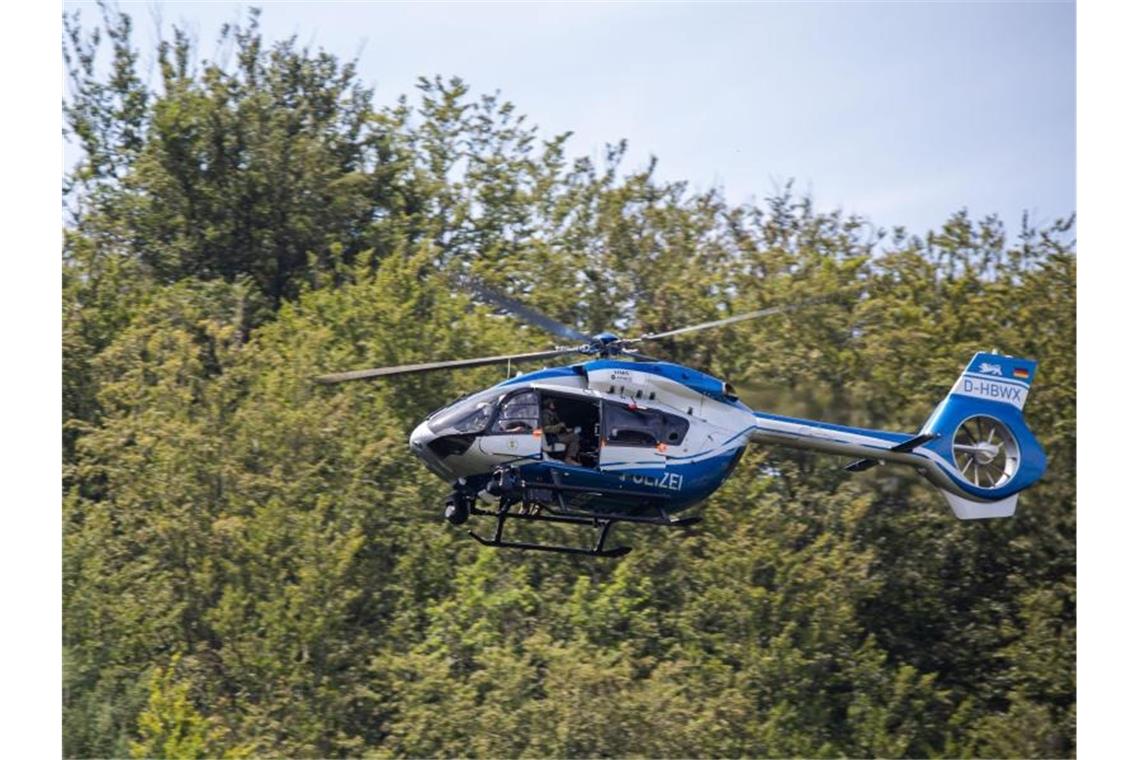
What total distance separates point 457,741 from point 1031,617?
9.80 meters

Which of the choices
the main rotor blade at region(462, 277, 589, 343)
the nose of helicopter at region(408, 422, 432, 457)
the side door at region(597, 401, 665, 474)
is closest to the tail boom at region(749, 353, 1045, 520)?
the side door at region(597, 401, 665, 474)

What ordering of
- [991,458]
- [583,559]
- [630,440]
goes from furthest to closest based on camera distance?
1. [583,559]
2. [991,458]
3. [630,440]

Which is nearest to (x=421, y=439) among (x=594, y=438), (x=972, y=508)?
(x=594, y=438)

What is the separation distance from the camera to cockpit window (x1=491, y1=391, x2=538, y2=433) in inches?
591

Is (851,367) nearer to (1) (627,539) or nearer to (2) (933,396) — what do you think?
(2) (933,396)

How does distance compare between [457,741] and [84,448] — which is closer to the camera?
[457,741]

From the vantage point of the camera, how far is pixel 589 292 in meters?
33.3

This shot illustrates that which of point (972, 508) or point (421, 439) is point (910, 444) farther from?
point (421, 439)

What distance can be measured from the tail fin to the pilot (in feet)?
13.6

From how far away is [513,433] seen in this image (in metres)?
15.0

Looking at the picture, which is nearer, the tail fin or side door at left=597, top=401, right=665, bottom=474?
side door at left=597, top=401, right=665, bottom=474

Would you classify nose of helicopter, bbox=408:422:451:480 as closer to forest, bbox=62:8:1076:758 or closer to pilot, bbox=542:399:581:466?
pilot, bbox=542:399:581:466

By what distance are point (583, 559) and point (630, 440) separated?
14.6 metres

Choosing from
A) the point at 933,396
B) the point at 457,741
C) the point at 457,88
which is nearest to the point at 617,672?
the point at 457,741
